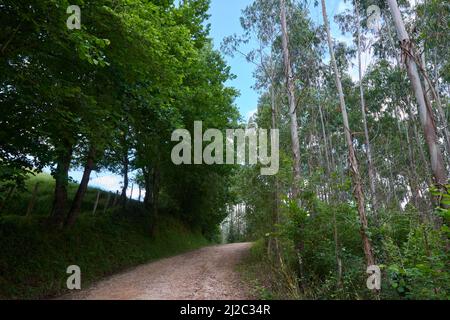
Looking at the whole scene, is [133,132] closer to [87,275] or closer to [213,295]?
[87,275]

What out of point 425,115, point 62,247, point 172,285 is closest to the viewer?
point 425,115

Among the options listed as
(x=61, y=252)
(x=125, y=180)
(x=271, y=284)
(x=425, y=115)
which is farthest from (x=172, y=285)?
(x=125, y=180)

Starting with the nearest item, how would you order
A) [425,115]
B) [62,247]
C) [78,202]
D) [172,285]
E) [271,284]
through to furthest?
1. [425,115]
2. [271,284]
3. [172,285]
4. [62,247]
5. [78,202]

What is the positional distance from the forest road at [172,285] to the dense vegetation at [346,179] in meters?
0.93

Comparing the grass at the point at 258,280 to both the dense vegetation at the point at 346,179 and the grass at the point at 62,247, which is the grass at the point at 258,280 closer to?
the dense vegetation at the point at 346,179

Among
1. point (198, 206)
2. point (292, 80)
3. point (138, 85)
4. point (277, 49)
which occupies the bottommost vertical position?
point (198, 206)

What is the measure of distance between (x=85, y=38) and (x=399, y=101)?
25.0 m

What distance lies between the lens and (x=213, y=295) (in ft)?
25.6

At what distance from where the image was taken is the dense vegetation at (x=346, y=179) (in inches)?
228

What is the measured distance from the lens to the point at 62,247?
10664mm

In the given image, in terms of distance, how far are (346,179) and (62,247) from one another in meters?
9.45

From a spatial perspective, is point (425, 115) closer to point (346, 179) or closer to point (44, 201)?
point (346, 179)

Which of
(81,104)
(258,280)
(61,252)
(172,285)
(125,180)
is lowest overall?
(172,285)
